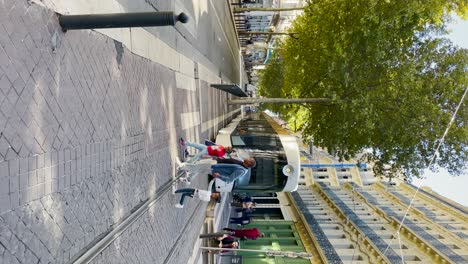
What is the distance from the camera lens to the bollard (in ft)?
13.2

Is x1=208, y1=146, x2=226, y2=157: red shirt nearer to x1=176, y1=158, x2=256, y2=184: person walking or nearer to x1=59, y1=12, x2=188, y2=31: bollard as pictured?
x1=176, y1=158, x2=256, y2=184: person walking

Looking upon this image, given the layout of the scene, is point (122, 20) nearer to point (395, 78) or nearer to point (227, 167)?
point (227, 167)

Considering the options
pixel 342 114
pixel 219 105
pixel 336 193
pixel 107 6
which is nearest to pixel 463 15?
pixel 342 114

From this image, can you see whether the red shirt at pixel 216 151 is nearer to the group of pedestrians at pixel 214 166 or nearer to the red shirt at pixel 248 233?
the group of pedestrians at pixel 214 166

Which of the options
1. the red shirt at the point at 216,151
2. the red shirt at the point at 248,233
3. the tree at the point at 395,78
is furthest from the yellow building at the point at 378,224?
the red shirt at the point at 216,151

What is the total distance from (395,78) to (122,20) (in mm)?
14800

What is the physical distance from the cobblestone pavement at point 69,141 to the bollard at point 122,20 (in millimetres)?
202

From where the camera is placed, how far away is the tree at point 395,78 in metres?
15.3

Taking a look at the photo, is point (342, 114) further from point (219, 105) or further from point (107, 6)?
point (107, 6)

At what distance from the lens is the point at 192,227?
34.3 feet

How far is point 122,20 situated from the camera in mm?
4219

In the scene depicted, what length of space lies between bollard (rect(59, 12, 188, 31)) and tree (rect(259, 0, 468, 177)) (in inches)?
511

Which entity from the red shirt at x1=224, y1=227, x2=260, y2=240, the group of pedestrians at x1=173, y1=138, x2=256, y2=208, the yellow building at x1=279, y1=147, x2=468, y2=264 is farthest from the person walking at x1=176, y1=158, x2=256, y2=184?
the yellow building at x1=279, y1=147, x2=468, y2=264

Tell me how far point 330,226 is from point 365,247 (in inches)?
169
